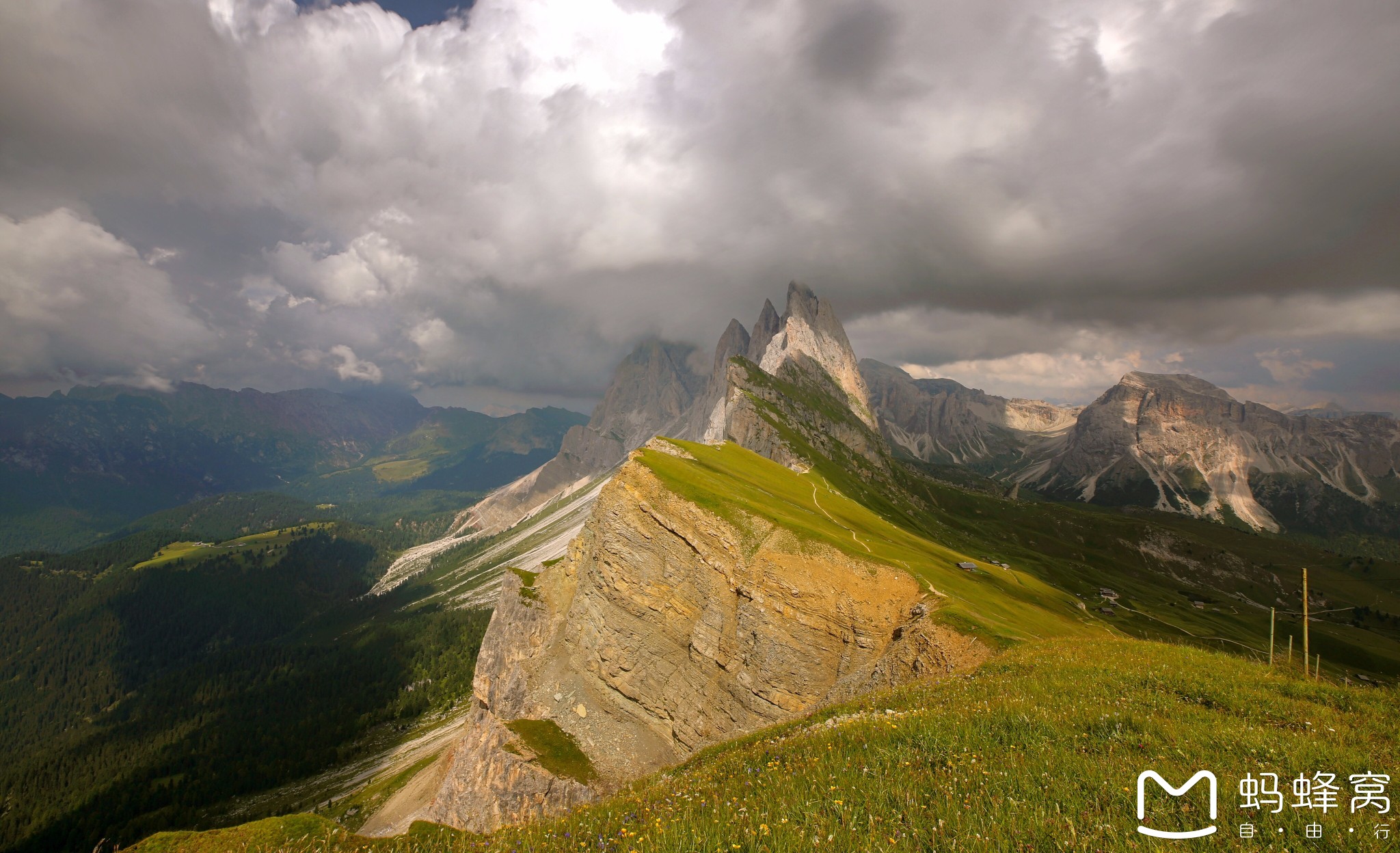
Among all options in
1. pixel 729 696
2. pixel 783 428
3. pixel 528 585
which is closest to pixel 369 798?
pixel 528 585

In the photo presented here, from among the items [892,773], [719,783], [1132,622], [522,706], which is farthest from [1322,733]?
[1132,622]

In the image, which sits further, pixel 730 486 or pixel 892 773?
pixel 730 486

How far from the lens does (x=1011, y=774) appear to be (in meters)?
7.84

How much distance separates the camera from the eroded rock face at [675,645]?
136 ft

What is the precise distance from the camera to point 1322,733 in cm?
905

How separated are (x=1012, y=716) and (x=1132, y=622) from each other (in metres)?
127

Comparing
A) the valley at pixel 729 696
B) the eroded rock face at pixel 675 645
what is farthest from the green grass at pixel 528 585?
the eroded rock face at pixel 675 645

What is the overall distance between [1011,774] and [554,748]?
163 ft

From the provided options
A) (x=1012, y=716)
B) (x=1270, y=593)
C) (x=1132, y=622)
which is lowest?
(x=1270, y=593)

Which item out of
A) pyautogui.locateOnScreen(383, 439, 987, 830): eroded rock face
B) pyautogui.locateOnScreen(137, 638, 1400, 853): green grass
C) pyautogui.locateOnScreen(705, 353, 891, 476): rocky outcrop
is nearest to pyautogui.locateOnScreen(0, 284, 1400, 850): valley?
pyautogui.locateOnScreen(137, 638, 1400, 853): green grass

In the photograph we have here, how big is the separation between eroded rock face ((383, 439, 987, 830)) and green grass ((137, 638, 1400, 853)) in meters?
22.6

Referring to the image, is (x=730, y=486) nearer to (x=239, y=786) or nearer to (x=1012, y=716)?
(x=1012, y=716)

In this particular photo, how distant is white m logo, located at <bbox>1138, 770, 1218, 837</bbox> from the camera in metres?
5.96

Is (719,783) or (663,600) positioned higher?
(719,783)
